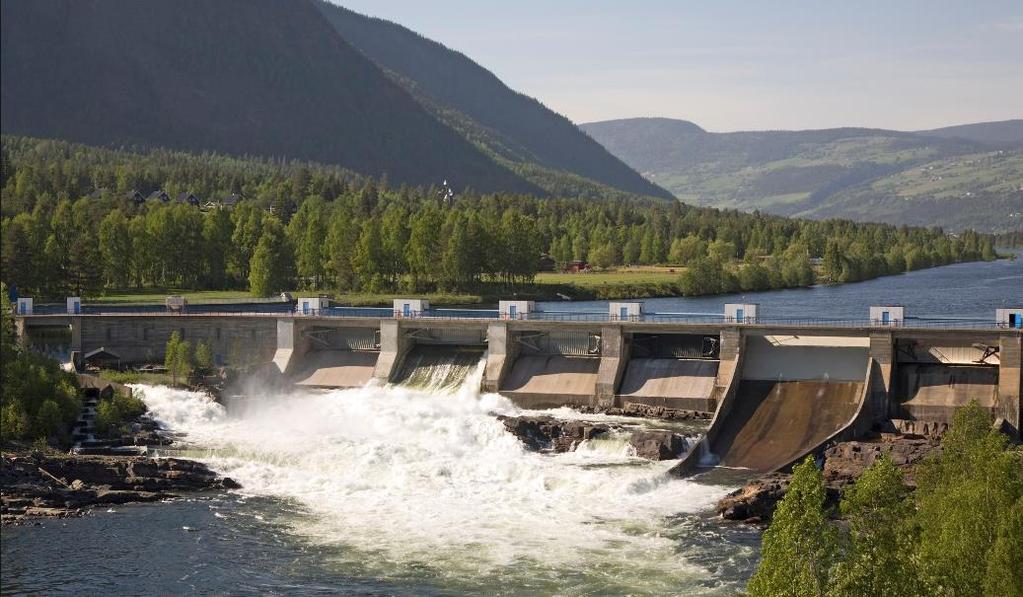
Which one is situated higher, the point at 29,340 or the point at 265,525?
the point at 29,340

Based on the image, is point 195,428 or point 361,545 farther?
point 195,428

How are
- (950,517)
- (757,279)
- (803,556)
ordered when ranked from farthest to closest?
(757,279) → (950,517) → (803,556)

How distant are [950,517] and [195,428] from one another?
48915 millimetres

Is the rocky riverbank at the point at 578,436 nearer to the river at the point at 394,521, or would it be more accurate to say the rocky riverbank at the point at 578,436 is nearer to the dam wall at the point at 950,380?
the river at the point at 394,521

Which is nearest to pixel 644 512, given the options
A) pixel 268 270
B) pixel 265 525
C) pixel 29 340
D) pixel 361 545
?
pixel 361 545

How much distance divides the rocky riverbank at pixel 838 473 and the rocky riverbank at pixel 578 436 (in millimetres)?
5069

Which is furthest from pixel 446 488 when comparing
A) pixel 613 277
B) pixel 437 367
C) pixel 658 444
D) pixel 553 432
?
pixel 613 277

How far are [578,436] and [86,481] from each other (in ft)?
81.1

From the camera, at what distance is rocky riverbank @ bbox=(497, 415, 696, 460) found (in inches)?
2547

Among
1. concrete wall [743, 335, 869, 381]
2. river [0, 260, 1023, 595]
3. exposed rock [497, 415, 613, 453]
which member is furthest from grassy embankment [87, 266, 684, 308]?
concrete wall [743, 335, 869, 381]

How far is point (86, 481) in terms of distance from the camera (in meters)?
61.6

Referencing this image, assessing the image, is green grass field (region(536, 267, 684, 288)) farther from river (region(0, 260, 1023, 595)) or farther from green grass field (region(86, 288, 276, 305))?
river (region(0, 260, 1023, 595))

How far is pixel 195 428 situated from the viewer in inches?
2950

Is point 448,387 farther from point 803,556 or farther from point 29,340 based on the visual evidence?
point 803,556
